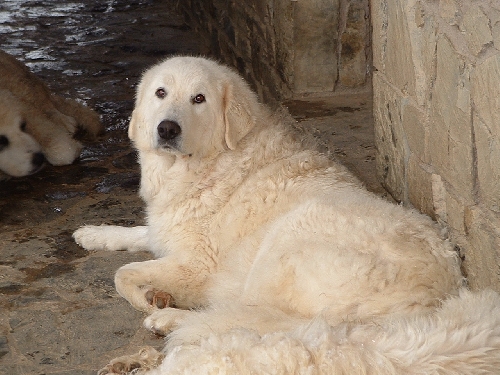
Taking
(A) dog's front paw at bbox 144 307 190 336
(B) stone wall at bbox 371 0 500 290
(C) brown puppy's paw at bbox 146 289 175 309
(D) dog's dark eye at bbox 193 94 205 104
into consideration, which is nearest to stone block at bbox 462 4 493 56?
(B) stone wall at bbox 371 0 500 290

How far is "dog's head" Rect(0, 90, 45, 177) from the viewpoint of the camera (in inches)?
223

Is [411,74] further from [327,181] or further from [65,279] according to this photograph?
[65,279]

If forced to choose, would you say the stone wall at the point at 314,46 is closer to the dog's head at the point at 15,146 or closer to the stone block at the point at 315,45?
the stone block at the point at 315,45

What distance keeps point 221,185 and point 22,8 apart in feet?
28.2

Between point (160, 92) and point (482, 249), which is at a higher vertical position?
point (160, 92)

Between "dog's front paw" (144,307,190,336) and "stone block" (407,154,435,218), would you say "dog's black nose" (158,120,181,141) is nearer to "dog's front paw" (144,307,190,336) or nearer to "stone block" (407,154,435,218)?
"dog's front paw" (144,307,190,336)

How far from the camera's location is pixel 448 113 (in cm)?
337

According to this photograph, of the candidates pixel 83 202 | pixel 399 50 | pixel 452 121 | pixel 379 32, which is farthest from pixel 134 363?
pixel 83 202

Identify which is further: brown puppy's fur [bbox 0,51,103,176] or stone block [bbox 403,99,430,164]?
brown puppy's fur [bbox 0,51,103,176]

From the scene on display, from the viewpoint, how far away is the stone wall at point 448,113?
9.75 ft

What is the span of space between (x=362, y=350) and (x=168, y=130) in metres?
1.90

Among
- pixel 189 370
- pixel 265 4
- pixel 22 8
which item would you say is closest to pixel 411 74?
pixel 189 370

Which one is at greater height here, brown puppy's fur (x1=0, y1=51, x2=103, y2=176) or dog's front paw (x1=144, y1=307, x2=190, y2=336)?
brown puppy's fur (x1=0, y1=51, x2=103, y2=176)

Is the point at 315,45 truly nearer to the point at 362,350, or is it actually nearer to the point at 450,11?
the point at 450,11
